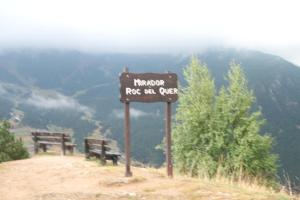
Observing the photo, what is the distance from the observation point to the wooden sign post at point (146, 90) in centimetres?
1859

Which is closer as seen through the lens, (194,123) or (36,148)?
(36,148)

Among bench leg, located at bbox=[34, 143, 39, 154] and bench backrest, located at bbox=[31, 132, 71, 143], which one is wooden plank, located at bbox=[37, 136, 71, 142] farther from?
bench leg, located at bbox=[34, 143, 39, 154]

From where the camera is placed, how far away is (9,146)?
30.9 metres

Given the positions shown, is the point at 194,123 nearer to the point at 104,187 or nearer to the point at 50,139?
the point at 50,139

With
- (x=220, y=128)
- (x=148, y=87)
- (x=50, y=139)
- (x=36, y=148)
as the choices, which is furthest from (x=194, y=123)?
(x=148, y=87)

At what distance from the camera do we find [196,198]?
13.8m

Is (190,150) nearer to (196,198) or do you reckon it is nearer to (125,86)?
(125,86)

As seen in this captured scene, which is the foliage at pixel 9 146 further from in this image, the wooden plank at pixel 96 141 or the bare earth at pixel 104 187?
the bare earth at pixel 104 187

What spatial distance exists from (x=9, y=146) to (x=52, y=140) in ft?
Answer: 17.2

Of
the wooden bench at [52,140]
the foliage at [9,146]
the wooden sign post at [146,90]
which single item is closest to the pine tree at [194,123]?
the wooden bench at [52,140]

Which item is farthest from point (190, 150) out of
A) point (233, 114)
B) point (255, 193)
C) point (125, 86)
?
point (255, 193)

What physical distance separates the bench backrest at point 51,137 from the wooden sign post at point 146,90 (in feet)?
53.1

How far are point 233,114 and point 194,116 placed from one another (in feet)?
12.0

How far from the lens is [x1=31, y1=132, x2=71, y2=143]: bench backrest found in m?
34.8
